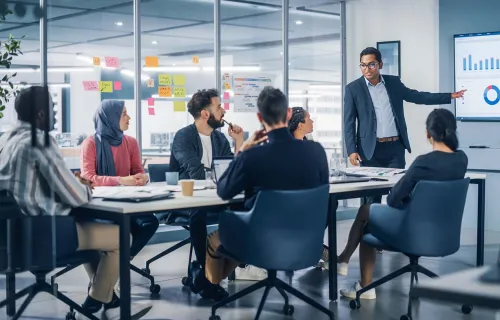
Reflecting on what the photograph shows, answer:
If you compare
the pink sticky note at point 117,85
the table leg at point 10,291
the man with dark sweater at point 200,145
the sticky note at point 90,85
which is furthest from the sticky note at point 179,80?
the table leg at point 10,291

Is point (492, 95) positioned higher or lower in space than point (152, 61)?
lower

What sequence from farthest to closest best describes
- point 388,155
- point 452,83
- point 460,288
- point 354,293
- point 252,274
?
point 452,83
point 388,155
point 252,274
point 354,293
point 460,288

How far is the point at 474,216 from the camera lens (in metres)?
6.44

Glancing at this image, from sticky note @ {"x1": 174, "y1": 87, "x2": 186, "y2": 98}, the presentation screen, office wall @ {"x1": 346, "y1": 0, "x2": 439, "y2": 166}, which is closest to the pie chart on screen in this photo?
the presentation screen

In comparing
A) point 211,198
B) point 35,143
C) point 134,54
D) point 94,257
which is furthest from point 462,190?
point 134,54

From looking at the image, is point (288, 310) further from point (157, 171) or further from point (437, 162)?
point (157, 171)

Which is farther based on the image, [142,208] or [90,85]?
[90,85]

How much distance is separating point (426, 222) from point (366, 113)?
1656 mm

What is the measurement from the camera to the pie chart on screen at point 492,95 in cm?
615

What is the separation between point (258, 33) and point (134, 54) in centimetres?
163

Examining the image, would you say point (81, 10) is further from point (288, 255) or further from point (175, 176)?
point (288, 255)

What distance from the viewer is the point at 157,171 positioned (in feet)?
15.0

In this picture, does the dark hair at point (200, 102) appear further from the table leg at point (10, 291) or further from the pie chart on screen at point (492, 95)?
the pie chart on screen at point (492, 95)

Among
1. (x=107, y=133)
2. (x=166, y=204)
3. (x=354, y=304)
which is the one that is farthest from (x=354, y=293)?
(x=107, y=133)
